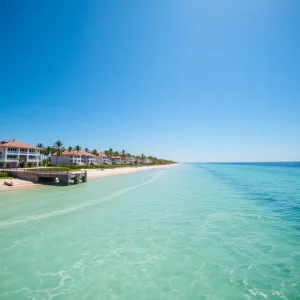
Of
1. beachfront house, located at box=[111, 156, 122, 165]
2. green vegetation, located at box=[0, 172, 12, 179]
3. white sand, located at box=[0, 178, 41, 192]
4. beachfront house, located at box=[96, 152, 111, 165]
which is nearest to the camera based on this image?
white sand, located at box=[0, 178, 41, 192]

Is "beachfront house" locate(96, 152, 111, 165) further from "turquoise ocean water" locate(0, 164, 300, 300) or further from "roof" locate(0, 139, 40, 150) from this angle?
"turquoise ocean water" locate(0, 164, 300, 300)

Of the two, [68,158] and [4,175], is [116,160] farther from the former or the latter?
[4,175]

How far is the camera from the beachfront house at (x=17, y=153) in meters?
68.7

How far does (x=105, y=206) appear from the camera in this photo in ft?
91.5

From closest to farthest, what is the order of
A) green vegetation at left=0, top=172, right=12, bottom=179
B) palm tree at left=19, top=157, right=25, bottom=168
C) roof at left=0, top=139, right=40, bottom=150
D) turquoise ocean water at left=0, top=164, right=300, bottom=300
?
turquoise ocean water at left=0, top=164, right=300, bottom=300
green vegetation at left=0, top=172, right=12, bottom=179
roof at left=0, top=139, right=40, bottom=150
palm tree at left=19, top=157, right=25, bottom=168

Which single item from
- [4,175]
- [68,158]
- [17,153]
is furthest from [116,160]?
[4,175]

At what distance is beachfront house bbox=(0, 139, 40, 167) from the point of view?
6869 cm

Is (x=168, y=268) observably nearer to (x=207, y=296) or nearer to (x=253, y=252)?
(x=207, y=296)

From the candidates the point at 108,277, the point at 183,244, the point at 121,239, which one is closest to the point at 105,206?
the point at 121,239

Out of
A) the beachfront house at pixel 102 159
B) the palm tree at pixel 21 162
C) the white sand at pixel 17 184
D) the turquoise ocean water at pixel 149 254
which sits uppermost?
the beachfront house at pixel 102 159

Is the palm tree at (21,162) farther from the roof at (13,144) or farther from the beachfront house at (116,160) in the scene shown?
the beachfront house at (116,160)

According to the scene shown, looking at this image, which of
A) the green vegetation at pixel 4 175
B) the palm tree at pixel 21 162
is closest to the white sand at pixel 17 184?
the green vegetation at pixel 4 175

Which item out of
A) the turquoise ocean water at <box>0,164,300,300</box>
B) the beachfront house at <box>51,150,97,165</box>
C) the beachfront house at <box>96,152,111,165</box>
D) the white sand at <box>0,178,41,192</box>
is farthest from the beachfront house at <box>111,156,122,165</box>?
the turquoise ocean water at <box>0,164,300,300</box>

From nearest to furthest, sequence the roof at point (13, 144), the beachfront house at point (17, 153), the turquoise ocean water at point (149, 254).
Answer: the turquoise ocean water at point (149, 254)
the beachfront house at point (17, 153)
the roof at point (13, 144)
